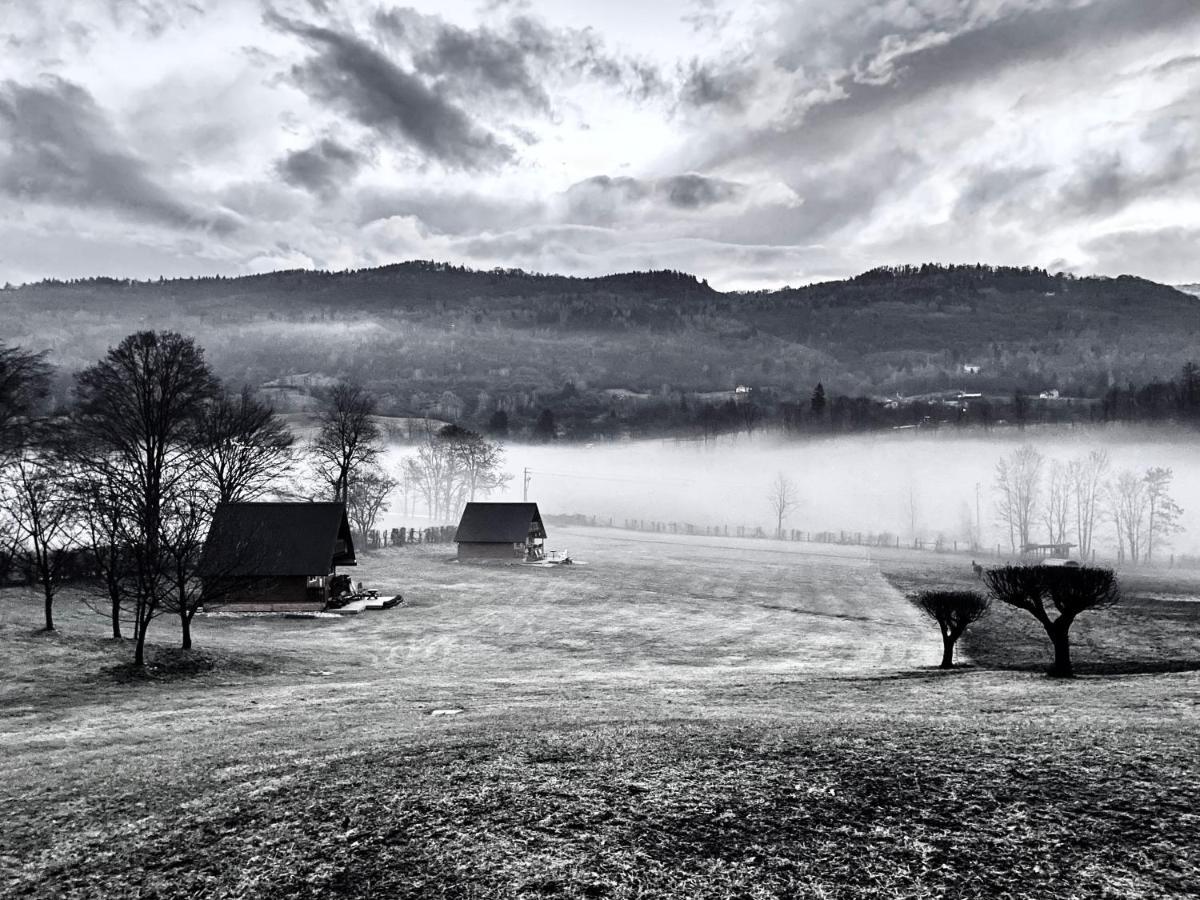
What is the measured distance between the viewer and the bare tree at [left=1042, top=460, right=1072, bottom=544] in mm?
102938

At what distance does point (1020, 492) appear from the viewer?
10231 centimetres

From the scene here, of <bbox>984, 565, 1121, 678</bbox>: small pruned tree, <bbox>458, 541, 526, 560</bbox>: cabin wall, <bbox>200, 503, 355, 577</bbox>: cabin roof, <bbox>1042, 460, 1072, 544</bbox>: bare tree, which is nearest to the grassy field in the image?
<bbox>984, 565, 1121, 678</bbox>: small pruned tree

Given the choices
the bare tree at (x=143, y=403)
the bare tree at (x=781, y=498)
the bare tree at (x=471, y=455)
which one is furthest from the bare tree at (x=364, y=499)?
the bare tree at (x=781, y=498)

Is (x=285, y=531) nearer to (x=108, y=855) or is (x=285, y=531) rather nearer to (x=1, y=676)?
(x=1, y=676)

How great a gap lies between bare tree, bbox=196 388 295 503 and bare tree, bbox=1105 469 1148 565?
8925cm

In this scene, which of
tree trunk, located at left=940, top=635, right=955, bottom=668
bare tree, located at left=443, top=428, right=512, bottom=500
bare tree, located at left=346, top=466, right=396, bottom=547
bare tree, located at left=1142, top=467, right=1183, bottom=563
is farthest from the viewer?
bare tree, located at left=443, top=428, right=512, bottom=500

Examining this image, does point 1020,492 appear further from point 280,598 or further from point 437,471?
point 280,598

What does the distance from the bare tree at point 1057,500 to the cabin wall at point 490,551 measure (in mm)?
71556

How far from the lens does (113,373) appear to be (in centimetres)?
4162

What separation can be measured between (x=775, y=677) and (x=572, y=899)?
19.7 metres

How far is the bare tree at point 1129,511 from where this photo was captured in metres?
89.6

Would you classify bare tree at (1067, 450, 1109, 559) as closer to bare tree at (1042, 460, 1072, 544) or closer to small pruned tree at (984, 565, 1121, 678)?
bare tree at (1042, 460, 1072, 544)

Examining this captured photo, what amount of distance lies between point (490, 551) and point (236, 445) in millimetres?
27244

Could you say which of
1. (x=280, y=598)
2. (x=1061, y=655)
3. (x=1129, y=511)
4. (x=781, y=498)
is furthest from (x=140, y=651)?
(x=1129, y=511)
